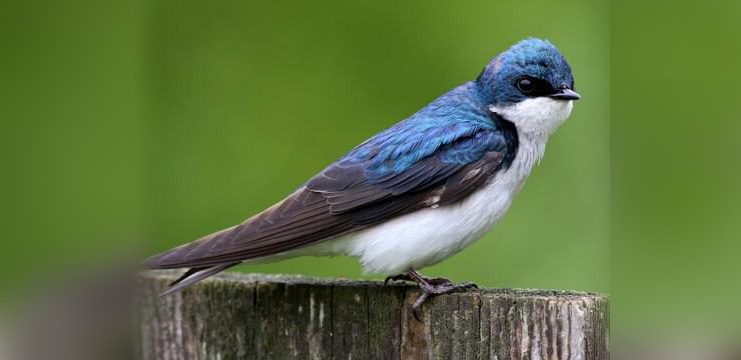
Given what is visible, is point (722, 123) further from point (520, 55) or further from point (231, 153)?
point (231, 153)

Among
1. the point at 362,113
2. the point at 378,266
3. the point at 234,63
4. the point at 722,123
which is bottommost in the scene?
the point at 378,266

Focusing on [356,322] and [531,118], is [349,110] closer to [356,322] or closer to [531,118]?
[531,118]

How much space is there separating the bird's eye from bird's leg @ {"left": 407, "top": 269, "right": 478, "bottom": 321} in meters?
0.91

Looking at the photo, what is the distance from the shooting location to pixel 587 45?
451 cm

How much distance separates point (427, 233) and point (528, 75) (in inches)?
32.1

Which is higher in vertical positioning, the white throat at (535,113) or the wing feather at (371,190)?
the white throat at (535,113)

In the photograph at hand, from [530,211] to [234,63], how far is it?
2.02m

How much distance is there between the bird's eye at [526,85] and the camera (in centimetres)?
322

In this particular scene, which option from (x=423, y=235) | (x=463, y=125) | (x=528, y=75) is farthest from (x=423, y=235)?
(x=528, y=75)

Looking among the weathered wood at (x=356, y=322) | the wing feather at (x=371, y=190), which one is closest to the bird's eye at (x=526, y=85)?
the wing feather at (x=371, y=190)

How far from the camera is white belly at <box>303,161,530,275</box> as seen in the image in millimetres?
2877

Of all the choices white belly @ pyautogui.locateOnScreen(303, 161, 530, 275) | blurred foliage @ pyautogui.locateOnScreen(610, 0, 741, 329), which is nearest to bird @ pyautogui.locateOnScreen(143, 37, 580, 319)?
white belly @ pyautogui.locateOnScreen(303, 161, 530, 275)

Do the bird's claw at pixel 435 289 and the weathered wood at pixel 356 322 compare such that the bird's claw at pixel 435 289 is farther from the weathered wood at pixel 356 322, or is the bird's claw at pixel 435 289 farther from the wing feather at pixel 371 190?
the wing feather at pixel 371 190

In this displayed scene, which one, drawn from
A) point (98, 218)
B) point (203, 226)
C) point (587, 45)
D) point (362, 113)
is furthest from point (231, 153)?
point (98, 218)
